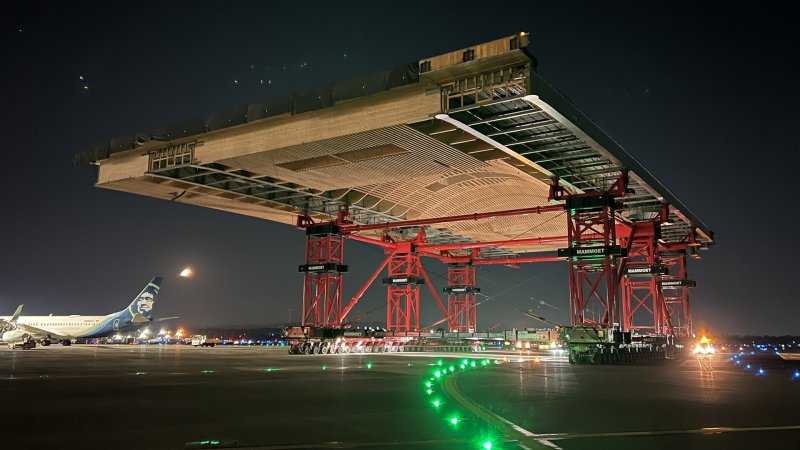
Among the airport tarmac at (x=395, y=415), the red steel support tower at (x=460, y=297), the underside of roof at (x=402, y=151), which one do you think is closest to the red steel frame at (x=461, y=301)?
the red steel support tower at (x=460, y=297)

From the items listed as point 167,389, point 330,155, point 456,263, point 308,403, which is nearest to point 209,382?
point 167,389

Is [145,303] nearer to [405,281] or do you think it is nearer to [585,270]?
[405,281]

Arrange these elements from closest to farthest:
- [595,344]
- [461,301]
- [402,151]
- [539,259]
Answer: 1. [595,344]
2. [402,151]
3. [539,259]
4. [461,301]

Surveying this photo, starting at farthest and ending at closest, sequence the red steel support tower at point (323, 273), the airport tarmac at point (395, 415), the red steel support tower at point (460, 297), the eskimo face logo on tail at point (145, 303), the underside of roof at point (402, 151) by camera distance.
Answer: the red steel support tower at point (460, 297) < the eskimo face logo on tail at point (145, 303) < the red steel support tower at point (323, 273) < the underside of roof at point (402, 151) < the airport tarmac at point (395, 415)

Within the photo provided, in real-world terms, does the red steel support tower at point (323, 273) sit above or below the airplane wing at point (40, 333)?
above

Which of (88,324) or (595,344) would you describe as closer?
(595,344)

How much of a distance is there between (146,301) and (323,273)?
2939cm

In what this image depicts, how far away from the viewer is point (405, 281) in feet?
187

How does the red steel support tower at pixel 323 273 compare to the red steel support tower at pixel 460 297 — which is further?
the red steel support tower at pixel 460 297

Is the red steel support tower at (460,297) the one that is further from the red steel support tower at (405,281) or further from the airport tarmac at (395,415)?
the airport tarmac at (395,415)

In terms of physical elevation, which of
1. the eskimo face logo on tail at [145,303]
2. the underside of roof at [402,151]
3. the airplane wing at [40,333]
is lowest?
the airplane wing at [40,333]

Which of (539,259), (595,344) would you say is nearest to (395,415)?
(595,344)

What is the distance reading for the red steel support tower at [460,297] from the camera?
69412mm

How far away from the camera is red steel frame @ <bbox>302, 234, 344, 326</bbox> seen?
153 feet
